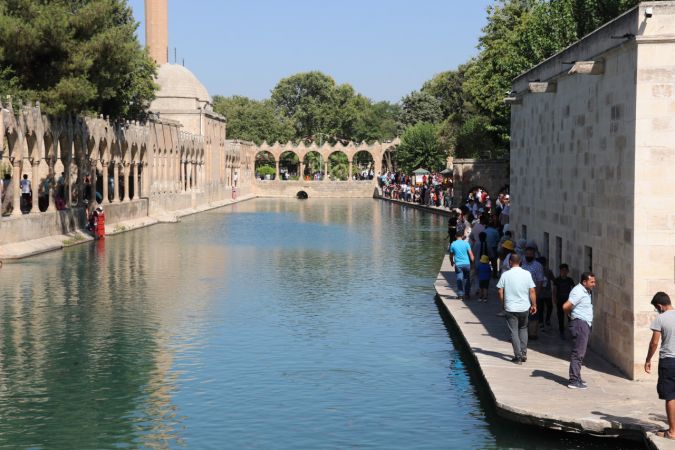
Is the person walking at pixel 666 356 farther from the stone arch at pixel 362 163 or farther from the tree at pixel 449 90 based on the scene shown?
the stone arch at pixel 362 163

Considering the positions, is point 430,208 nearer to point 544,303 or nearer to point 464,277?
point 464,277

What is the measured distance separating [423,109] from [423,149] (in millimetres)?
31956

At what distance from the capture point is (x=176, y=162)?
60000 mm

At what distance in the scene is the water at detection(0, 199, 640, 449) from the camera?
1122 centimetres

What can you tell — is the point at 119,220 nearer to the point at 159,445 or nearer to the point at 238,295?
the point at 238,295

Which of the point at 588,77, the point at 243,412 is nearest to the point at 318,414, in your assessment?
the point at 243,412

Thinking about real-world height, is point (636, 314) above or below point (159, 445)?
above

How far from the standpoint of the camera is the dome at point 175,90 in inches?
2992

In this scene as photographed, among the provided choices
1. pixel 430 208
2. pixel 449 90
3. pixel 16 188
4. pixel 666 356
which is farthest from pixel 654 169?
pixel 449 90

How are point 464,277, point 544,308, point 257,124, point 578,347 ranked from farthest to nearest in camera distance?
point 257,124, point 464,277, point 544,308, point 578,347

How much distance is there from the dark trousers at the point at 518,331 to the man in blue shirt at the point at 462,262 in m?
5.98

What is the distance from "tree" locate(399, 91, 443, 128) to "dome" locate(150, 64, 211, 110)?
47568 millimetres

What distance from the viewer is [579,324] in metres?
11.9

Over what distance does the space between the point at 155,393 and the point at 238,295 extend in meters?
9.22
